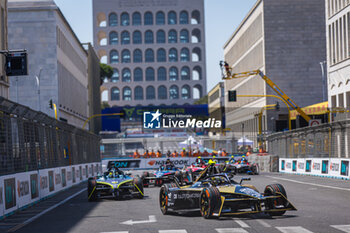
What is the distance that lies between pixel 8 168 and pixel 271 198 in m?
7.13

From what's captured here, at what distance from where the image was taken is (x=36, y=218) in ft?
49.9

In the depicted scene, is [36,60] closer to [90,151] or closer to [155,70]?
[90,151]

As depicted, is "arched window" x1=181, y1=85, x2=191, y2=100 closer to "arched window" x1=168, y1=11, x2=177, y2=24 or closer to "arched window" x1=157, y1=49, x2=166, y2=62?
"arched window" x1=157, y1=49, x2=166, y2=62

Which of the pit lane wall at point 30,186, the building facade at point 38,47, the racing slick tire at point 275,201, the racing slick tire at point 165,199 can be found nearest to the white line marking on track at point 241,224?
the racing slick tire at point 275,201

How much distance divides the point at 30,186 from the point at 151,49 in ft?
567

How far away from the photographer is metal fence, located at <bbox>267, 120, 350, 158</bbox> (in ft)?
99.0

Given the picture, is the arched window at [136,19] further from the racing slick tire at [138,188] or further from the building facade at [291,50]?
the racing slick tire at [138,188]

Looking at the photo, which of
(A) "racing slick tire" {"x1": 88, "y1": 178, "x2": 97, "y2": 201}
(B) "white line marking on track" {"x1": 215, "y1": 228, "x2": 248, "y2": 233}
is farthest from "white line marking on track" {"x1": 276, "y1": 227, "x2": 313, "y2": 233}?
(A) "racing slick tire" {"x1": 88, "y1": 178, "x2": 97, "y2": 201}

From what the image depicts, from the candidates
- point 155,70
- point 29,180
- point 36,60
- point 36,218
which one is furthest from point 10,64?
point 155,70

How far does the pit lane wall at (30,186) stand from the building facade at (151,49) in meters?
159

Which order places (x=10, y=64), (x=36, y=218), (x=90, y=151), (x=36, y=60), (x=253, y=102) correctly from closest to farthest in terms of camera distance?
1. (x=36, y=218)
2. (x=10, y=64)
3. (x=90, y=151)
4. (x=36, y=60)
5. (x=253, y=102)

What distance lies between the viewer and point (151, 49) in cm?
19125

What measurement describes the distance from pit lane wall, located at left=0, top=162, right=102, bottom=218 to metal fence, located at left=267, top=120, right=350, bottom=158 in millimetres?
12145

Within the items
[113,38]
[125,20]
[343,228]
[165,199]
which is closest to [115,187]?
[165,199]
